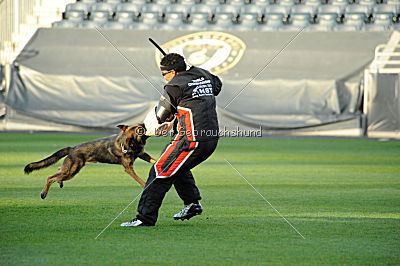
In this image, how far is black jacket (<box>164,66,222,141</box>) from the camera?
7730 millimetres

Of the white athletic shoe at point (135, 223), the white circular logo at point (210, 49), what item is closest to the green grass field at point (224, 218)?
the white athletic shoe at point (135, 223)

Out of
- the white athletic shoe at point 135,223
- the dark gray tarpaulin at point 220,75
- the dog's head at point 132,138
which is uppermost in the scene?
the dog's head at point 132,138

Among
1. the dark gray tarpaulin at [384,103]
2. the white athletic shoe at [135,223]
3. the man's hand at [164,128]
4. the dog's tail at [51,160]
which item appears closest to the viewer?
the man's hand at [164,128]

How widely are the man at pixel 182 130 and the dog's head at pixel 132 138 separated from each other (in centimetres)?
94

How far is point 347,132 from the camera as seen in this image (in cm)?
2439

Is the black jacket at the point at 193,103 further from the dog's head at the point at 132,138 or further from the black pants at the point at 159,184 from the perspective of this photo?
the dog's head at the point at 132,138

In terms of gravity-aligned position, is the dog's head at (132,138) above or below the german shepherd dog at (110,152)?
above

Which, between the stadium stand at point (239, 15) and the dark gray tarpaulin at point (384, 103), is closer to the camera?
the dark gray tarpaulin at point (384, 103)

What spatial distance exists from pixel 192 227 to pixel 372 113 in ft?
55.3

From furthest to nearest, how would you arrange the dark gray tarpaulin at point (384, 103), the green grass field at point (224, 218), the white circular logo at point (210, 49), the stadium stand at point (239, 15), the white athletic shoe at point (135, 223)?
the stadium stand at point (239, 15) < the white circular logo at point (210, 49) < the dark gray tarpaulin at point (384, 103) < the white athletic shoe at point (135, 223) < the green grass field at point (224, 218)

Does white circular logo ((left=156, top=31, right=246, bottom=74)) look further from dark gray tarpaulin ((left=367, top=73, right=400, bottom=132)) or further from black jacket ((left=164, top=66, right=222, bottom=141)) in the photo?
black jacket ((left=164, top=66, right=222, bottom=141))

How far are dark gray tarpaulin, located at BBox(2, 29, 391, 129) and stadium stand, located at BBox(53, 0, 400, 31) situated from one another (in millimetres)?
1519

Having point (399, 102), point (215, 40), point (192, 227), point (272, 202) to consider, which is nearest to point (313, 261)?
point (192, 227)

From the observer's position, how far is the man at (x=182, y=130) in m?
7.78
